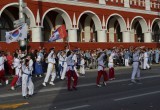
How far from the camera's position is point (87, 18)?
4162 cm

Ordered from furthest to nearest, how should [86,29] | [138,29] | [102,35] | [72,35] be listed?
[138,29] → [86,29] → [102,35] → [72,35]

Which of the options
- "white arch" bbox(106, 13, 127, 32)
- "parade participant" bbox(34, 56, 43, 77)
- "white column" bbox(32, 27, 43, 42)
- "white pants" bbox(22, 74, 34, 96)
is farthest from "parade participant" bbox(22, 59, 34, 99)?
"white arch" bbox(106, 13, 127, 32)

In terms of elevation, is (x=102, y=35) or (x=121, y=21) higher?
(x=121, y=21)

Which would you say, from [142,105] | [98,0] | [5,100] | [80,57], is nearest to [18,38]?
[80,57]

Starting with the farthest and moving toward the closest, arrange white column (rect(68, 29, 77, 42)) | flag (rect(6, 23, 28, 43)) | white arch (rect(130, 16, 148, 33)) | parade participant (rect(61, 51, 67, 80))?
white arch (rect(130, 16, 148, 33)) → white column (rect(68, 29, 77, 42)) → flag (rect(6, 23, 28, 43)) → parade participant (rect(61, 51, 67, 80))

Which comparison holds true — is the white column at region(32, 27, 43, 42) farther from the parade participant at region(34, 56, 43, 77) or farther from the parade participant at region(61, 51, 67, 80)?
the parade participant at region(61, 51, 67, 80)

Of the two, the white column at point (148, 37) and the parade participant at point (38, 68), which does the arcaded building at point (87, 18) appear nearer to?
the white column at point (148, 37)

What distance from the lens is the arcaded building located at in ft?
109

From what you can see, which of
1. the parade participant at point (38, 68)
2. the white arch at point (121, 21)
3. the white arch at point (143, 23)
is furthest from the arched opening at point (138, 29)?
the parade participant at point (38, 68)

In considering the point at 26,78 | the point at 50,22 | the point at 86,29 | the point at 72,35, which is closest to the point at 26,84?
the point at 26,78

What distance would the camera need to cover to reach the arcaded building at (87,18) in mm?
33094

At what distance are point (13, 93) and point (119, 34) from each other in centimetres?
3126

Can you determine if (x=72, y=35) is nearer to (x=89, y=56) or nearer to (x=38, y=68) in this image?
(x=89, y=56)

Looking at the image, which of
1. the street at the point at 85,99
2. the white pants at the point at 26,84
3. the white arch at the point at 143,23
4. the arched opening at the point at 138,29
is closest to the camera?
the street at the point at 85,99
